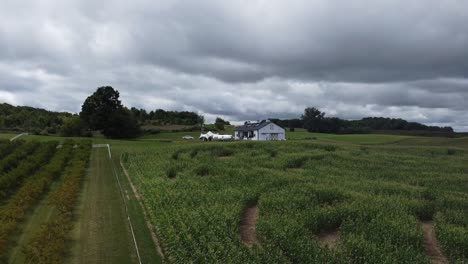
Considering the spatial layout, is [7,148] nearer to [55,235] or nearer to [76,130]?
[55,235]

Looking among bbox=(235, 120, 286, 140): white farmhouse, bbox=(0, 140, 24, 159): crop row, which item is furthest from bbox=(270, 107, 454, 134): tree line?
bbox=(0, 140, 24, 159): crop row

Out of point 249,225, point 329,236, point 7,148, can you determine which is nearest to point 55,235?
A: point 249,225

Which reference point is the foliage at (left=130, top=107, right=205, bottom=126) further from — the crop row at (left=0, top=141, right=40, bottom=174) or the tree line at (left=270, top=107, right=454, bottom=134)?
the crop row at (left=0, top=141, right=40, bottom=174)

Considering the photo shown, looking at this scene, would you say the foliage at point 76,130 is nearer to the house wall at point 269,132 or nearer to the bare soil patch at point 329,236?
the house wall at point 269,132

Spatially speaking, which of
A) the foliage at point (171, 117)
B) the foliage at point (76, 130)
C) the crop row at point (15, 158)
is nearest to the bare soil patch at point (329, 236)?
the crop row at point (15, 158)

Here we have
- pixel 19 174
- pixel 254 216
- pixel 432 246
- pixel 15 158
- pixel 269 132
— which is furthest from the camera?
pixel 269 132

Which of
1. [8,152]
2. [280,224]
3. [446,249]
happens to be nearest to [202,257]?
[280,224]
